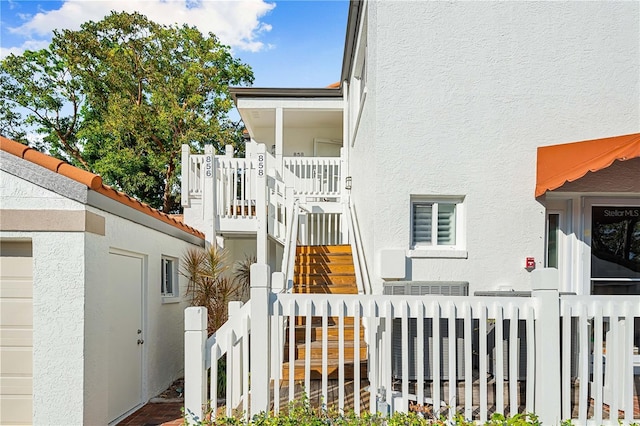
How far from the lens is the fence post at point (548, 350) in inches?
152

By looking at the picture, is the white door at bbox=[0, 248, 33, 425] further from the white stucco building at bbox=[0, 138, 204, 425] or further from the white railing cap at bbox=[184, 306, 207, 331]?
the white railing cap at bbox=[184, 306, 207, 331]

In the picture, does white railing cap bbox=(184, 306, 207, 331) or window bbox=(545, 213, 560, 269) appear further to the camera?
window bbox=(545, 213, 560, 269)

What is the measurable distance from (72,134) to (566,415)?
76.9ft

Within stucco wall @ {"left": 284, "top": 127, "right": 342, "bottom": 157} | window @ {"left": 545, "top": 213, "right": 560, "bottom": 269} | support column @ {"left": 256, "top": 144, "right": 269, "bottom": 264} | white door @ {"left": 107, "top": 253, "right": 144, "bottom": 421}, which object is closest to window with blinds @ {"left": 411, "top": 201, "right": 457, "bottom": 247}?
window @ {"left": 545, "top": 213, "right": 560, "bottom": 269}

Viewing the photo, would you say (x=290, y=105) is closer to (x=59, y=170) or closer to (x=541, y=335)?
(x=59, y=170)

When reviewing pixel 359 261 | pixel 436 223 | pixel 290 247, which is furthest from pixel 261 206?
pixel 436 223

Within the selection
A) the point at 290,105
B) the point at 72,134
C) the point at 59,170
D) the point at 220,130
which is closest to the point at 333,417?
Result: the point at 59,170

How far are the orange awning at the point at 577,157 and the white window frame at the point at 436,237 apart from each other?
1.00 meters

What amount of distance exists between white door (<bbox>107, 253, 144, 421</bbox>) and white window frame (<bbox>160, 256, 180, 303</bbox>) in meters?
1.03

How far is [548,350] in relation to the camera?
3.90m

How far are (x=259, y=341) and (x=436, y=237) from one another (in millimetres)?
3054

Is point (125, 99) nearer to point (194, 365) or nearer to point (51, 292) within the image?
point (51, 292)

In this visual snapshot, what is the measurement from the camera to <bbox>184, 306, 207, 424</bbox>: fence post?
12.7ft

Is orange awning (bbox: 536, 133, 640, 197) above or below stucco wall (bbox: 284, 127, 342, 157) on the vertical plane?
below
